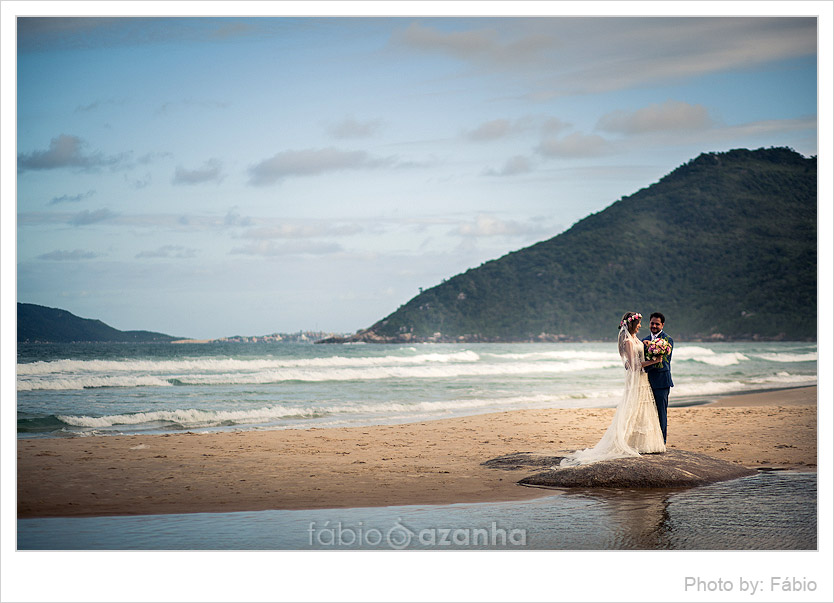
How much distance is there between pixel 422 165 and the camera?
1031 inches

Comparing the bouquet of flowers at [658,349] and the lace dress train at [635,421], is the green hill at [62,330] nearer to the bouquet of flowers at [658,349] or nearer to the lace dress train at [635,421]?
the lace dress train at [635,421]

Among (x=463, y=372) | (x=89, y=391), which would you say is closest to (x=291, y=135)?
(x=89, y=391)

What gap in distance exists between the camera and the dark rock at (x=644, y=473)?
20.4 feet

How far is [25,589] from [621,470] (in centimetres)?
467

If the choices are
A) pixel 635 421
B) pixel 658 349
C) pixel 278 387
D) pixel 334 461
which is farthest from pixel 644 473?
pixel 278 387

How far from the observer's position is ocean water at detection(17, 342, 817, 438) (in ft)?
39.4

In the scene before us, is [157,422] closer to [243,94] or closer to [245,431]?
[245,431]

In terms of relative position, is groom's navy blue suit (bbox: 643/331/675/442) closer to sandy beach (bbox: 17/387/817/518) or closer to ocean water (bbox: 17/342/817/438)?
sandy beach (bbox: 17/387/817/518)

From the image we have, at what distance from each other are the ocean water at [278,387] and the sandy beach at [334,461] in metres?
1.92

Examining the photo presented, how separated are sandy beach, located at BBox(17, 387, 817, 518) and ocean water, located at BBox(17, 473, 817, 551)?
0.33 metres

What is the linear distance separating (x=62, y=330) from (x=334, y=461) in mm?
8720

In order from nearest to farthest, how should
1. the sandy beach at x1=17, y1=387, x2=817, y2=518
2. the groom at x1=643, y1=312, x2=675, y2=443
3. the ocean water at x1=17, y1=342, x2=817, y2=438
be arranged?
1. the sandy beach at x1=17, y1=387, x2=817, y2=518
2. the groom at x1=643, y1=312, x2=675, y2=443
3. the ocean water at x1=17, y1=342, x2=817, y2=438

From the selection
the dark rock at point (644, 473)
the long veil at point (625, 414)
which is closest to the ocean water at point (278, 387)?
the long veil at point (625, 414)

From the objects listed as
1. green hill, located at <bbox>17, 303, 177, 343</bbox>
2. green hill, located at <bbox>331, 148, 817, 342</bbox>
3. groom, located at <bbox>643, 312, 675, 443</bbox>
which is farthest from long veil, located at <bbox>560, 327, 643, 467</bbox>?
green hill, located at <bbox>331, 148, 817, 342</bbox>
